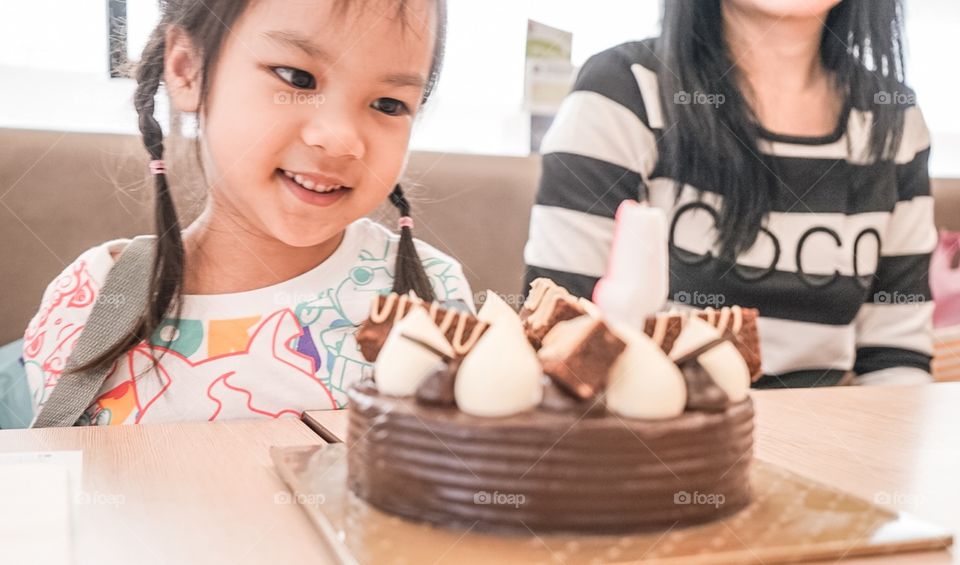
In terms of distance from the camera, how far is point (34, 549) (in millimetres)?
530

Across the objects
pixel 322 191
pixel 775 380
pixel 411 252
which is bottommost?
pixel 775 380

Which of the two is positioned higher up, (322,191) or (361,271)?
(322,191)

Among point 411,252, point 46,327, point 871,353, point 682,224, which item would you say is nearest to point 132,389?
point 46,327

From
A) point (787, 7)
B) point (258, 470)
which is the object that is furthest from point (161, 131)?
point (787, 7)

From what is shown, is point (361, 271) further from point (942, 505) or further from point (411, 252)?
point (942, 505)

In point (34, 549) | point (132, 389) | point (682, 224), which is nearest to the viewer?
point (34, 549)

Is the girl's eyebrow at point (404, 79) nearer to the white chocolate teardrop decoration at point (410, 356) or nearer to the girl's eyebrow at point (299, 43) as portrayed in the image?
the girl's eyebrow at point (299, 43)

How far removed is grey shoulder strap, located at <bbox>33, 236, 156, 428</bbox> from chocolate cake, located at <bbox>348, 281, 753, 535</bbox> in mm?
740

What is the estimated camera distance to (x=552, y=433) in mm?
548

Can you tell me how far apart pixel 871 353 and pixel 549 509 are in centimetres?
147

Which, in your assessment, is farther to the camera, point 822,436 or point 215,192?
point 215,192

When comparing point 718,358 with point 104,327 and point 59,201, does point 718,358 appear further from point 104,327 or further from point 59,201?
point 59,201

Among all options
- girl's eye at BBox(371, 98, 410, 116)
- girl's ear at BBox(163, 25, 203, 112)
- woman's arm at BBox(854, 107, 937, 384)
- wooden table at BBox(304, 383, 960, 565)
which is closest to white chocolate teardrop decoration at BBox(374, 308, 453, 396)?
wooden table at BBox(304, 383, 960, 565)

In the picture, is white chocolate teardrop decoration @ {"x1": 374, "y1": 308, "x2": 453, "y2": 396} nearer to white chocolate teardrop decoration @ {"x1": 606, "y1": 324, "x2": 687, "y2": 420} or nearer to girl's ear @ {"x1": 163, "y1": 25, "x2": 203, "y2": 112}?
white chocolate teardrop decoration @ {"x1": 606, "y1": 324, "x2": 687, "y2": 420}
